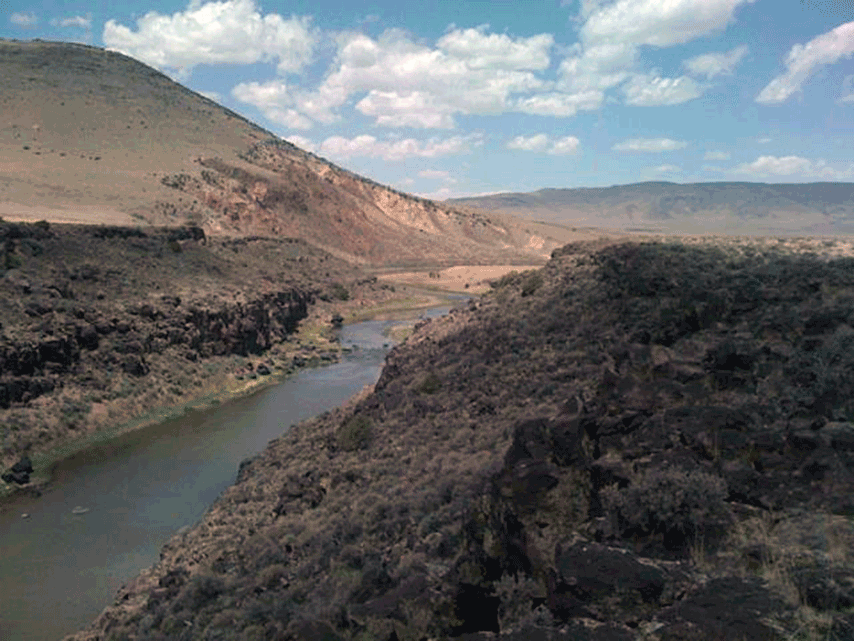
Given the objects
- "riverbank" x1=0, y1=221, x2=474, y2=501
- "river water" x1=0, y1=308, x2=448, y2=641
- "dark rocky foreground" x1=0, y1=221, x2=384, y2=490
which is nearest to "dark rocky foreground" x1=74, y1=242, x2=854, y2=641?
"river water" x1=0, y1=308, x2=448, y2=641

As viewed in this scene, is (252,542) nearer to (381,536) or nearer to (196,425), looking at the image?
(381,536)

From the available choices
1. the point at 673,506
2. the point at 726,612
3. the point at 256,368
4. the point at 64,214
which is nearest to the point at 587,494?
the point at 673,506

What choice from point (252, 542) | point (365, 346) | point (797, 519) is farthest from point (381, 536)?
point (365, 346)

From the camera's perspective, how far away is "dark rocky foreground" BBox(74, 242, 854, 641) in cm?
906

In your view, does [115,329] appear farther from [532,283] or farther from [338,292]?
[338,292]

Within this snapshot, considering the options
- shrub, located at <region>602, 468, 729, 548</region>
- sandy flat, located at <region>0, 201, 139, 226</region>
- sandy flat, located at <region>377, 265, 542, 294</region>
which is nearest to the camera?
shrub, located at <region>602, 468, 729, 548</region>

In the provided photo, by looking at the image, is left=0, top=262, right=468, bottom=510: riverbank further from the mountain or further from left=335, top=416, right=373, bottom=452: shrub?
the mountain

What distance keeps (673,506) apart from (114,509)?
85.5ft

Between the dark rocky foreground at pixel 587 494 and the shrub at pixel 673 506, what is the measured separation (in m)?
0.03

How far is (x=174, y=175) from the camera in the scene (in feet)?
379

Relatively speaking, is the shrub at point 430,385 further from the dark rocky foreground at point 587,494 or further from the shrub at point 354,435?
the shrub at point 354,435

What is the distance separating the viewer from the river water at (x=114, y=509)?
2270cm

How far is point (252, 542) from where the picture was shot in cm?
2086

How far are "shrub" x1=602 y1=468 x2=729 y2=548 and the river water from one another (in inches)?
702
